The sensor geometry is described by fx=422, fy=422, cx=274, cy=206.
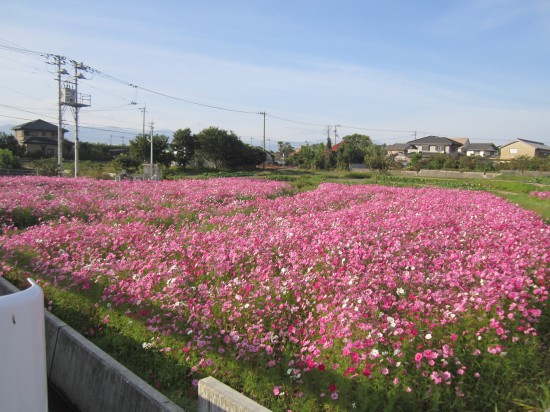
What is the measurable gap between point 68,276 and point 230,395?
13.6 ft

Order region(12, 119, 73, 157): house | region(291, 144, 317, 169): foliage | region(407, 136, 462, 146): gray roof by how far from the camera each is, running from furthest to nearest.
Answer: region(407, 136, 462, 146): gray roof → region(291, 144, 317, 169): foliage → region(12, 119, 73, 157): house

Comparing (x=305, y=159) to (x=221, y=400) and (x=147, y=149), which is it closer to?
(x=147, y=149)

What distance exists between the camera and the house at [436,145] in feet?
288

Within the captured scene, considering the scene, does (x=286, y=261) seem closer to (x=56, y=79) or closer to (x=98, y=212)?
(x=98, y=212)

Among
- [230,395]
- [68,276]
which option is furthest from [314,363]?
[68,276]

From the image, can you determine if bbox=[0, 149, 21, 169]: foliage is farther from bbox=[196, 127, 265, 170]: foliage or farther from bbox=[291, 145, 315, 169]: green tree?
bbox=[291, 145, 315, 169]: green tree

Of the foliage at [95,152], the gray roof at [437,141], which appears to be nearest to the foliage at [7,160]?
the foliage at [95,152]

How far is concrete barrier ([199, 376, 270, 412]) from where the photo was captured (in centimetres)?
265

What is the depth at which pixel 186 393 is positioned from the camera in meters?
3.69

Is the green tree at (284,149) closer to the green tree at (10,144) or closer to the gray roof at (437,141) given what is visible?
the gray roof at (437,141)

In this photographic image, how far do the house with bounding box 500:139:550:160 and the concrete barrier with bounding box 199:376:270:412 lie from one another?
292 ft

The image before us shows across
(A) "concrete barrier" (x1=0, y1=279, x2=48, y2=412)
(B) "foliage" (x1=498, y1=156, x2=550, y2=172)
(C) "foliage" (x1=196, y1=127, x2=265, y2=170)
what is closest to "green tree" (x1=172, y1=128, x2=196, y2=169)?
(C) "foliage" (x1=196, y1=127, x2=265, y2=170)

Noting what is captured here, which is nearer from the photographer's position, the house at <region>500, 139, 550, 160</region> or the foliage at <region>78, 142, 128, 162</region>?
the foliage at <region>78, 142, 128, 162</region>

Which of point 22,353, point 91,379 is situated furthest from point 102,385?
point 22,353
